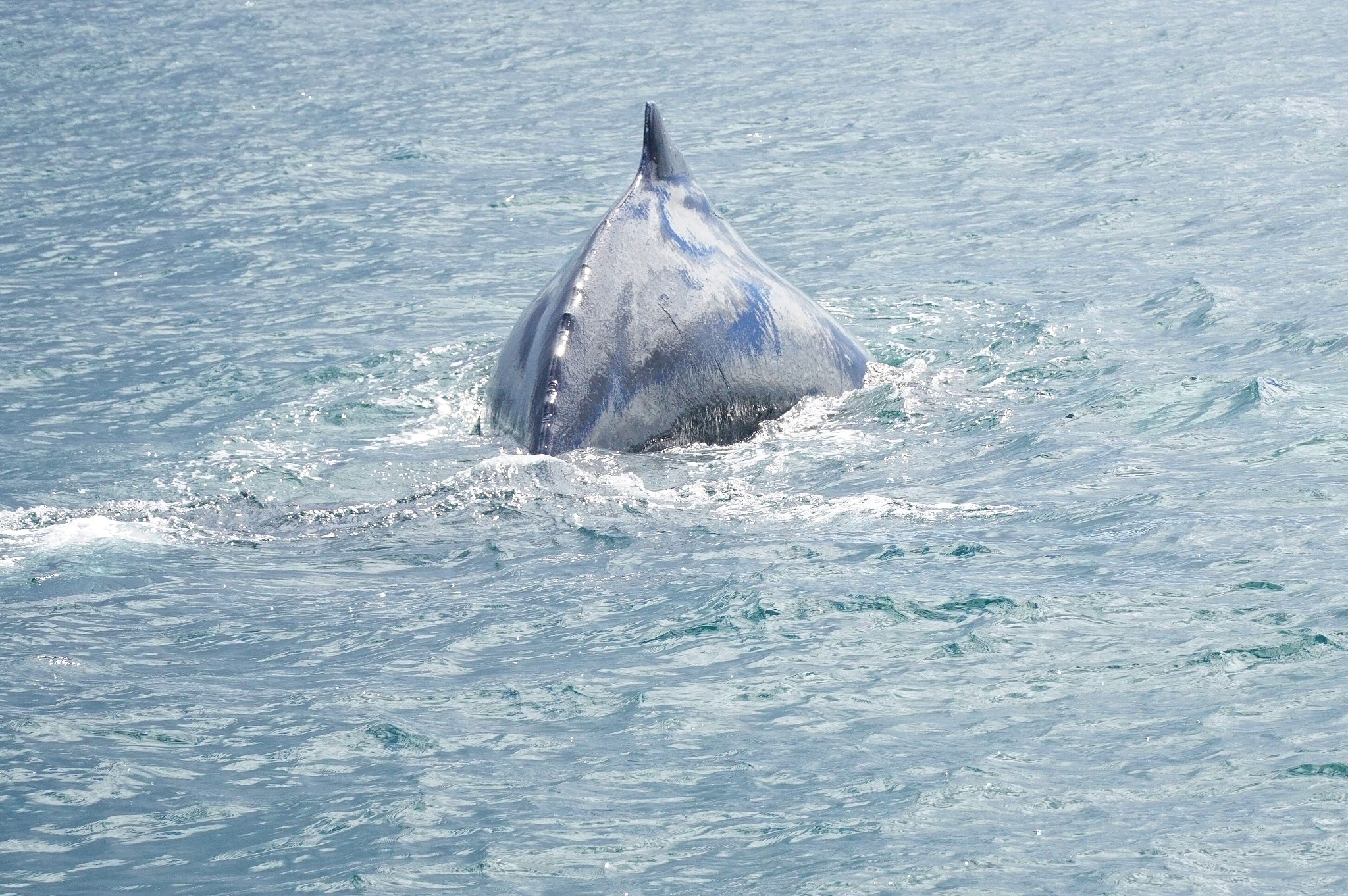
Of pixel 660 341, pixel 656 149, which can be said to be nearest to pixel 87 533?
pixel 660 341

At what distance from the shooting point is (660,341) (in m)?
11.2

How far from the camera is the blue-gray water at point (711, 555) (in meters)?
6.97

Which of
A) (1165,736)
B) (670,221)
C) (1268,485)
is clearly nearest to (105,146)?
(670,221)

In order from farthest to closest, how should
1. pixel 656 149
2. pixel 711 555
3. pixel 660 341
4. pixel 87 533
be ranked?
pixel 656 149
pixel 660 341
pixel 87 533
pixel 711 555

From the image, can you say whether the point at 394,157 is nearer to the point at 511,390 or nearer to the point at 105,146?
the point at 105,146

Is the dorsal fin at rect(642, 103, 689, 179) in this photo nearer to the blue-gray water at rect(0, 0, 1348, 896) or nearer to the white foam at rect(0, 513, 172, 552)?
the blue-gray water at rect(0, 0, 1348, 896)

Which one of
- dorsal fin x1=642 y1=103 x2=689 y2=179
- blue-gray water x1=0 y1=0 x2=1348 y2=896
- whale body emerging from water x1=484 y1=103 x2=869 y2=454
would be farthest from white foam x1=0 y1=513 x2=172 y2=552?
dorsal fin x1=642 y1=103 x2=689 y2=179

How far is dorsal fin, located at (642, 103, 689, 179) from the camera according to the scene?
40.1 ft

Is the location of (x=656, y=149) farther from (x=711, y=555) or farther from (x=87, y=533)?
(x=87, y=533)

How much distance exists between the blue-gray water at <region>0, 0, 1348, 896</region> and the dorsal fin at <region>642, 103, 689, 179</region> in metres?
2.04

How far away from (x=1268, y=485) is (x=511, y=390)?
4.69 meters

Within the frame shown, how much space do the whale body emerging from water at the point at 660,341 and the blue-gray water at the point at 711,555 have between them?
26 cm

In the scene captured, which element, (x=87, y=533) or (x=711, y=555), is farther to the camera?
(x=87, y=533)

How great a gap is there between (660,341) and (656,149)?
1.69 metres
